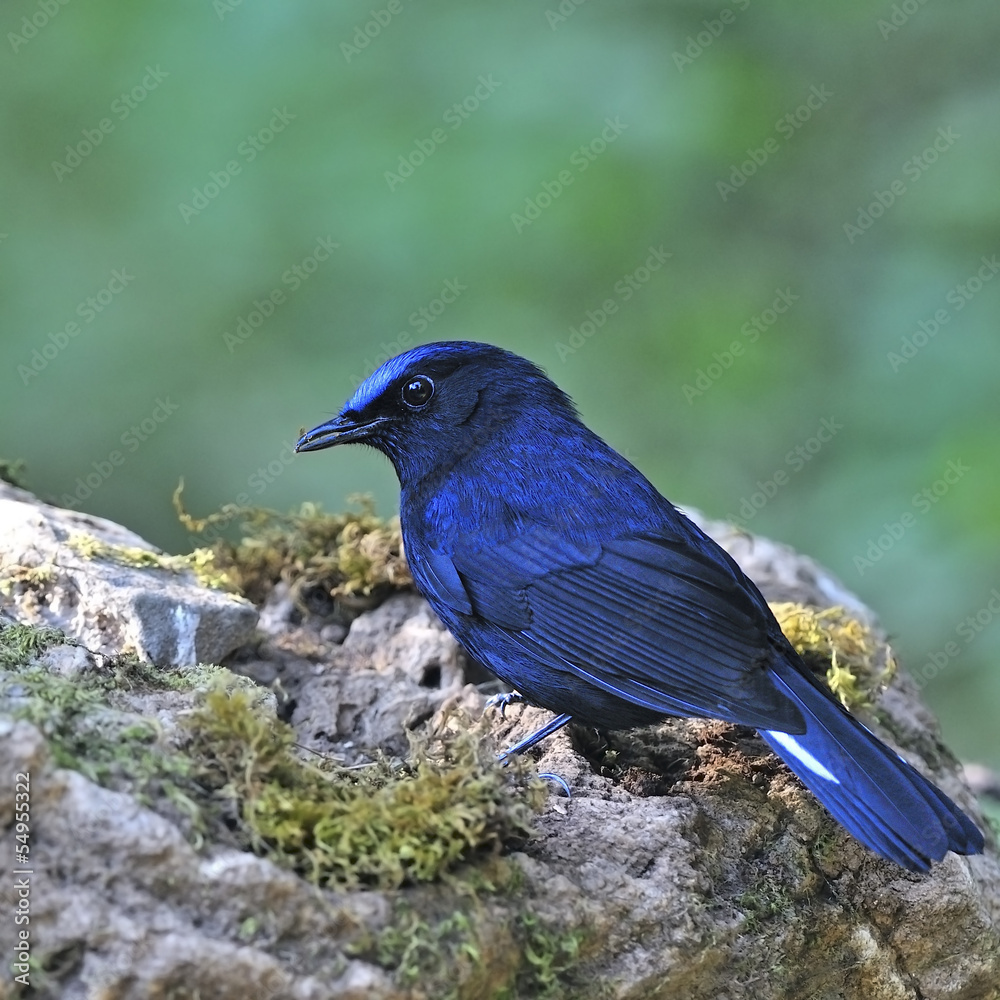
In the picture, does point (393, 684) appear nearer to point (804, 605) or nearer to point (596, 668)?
point (596, 668)

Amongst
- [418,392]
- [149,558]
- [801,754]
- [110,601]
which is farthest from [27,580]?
[801,754]

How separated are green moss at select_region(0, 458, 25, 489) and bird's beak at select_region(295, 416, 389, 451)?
1.30m

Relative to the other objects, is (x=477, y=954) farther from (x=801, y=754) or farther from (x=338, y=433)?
(x=338, y=433)

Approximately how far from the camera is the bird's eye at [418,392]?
404cm

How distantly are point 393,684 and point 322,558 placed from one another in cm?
85

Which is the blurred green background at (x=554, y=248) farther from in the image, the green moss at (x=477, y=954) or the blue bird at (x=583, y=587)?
the green moss at (x=477, y=954)

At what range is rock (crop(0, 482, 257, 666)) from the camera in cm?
354

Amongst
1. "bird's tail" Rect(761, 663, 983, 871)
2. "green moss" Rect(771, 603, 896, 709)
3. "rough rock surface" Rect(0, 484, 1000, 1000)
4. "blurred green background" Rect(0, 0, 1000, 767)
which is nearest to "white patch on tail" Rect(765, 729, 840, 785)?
"bird's tail" Rect(761, 663, 983, 871)

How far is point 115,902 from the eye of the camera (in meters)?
2.19

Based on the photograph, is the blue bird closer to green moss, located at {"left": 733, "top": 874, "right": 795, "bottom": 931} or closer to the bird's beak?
the bird's beak

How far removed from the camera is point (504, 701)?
154 inches

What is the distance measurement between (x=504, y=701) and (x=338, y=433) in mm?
1109

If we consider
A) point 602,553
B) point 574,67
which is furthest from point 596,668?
point 574,67

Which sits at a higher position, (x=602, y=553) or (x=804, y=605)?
(x=804, y=605)
